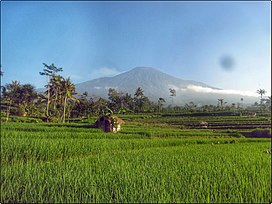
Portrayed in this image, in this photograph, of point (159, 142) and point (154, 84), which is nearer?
point (159, 142)

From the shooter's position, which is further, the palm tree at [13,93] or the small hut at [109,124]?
the palm tree at [13,93]

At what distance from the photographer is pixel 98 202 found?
1896mm

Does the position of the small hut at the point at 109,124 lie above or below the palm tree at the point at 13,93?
below

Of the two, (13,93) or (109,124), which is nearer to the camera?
(109,124)

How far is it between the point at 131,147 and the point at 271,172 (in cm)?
523

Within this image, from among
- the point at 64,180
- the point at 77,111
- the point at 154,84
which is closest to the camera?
the point at 64,180

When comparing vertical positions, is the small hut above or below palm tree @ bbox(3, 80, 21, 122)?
below

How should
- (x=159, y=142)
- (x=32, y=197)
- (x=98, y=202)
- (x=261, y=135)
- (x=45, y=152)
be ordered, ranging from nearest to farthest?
(x=98, y=202) < (x=32, y=197) < (x=45, y=152) < (x=159, y=142) < (x=261, y=135)

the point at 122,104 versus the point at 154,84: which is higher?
the point at 154,84

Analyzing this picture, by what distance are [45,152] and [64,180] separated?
10.5 ft

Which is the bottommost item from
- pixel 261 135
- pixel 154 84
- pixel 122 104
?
pixel 261 135

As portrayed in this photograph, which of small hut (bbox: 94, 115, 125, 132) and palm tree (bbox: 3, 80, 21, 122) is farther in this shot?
palm tree (bbox: 3, 80, 21, 122)

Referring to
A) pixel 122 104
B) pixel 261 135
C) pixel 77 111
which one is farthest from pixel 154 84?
pixel 261 135

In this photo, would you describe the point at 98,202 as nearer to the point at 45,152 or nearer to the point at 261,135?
the point at 45,152
